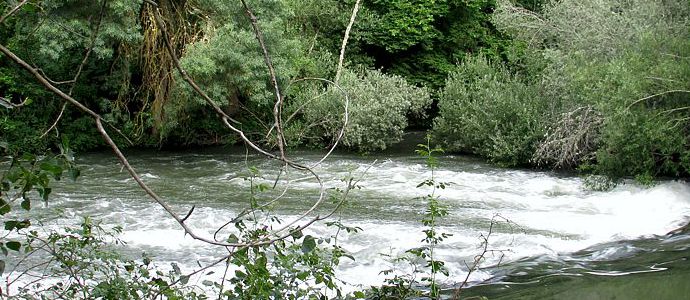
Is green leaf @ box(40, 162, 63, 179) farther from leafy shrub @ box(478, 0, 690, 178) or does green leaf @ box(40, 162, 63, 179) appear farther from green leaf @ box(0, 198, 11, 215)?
leafy shrub @ box(478, 0, 690, 178)

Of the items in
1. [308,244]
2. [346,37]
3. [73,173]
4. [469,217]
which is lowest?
[469,217]

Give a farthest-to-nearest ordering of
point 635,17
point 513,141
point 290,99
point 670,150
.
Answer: point 290,99 < point 513,141 < point 635,17 < point 670,150

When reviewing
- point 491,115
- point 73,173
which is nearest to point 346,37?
point 491,115

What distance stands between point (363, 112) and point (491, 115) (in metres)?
3.08

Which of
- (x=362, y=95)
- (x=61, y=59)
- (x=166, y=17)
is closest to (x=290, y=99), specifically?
(x=362, y=95)

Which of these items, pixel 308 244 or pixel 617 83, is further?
pixel 617 83

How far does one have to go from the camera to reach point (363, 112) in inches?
749

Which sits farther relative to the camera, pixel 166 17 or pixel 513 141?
pixel 166 17

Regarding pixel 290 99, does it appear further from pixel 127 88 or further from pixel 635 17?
pixel 635 17

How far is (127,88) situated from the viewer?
18.9 meters

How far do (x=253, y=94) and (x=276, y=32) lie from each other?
1466 mm

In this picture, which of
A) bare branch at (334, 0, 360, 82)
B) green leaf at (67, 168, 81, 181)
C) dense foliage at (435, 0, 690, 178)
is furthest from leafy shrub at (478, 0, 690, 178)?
green leaf at (67, 168, 81, 181)

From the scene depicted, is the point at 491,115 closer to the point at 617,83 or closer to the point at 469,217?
the point at 617,83

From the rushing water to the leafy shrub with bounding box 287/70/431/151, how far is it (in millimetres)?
909
